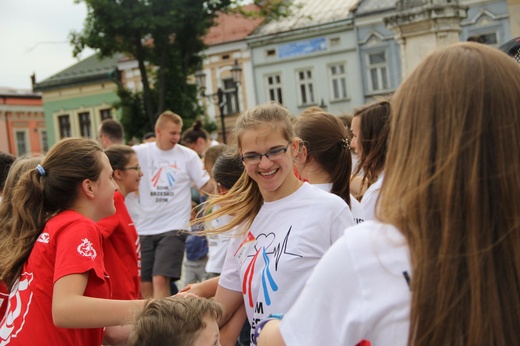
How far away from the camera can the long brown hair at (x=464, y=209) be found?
1.61 meters

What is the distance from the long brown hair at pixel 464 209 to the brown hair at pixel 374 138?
9.20 feet

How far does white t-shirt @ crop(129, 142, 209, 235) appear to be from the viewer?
9109mm

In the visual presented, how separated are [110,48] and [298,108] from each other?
14.8m

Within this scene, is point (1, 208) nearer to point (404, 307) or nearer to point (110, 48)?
point (404, 307)

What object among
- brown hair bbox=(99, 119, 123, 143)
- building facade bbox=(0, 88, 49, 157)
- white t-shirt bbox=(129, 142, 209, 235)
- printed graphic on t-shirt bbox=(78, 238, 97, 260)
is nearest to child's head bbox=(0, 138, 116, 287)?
printed graphic on t-shirt bbox=(78, 238, 97, 260)

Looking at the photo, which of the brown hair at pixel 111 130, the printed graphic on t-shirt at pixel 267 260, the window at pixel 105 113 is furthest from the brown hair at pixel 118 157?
the window at pixel 105 113

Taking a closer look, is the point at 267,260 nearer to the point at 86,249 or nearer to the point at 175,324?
the point at 175,324

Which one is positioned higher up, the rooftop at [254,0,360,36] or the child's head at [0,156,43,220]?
the rooftop at [254,0,360,36]

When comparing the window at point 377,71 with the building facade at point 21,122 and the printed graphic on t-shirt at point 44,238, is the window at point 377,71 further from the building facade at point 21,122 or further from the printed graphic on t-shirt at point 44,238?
the printed graphic on t-shirt at point 44,238

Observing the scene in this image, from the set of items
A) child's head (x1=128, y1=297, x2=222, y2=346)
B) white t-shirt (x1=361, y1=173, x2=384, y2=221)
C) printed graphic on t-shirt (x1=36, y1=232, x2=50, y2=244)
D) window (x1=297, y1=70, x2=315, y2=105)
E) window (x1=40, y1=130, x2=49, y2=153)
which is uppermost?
window (x1=297, y1=70, x2=315, y2=105)

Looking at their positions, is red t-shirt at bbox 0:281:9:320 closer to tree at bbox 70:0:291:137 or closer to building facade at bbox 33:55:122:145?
tree at bbox 70:0:291:137

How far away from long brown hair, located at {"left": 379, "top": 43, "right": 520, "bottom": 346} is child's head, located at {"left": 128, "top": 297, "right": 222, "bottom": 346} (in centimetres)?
142

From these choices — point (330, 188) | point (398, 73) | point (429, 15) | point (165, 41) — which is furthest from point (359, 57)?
point (330, 188)

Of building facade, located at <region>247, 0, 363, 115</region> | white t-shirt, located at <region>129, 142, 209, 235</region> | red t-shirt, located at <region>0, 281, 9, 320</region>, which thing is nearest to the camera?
red t-shirt, located at <region>0, 281, 9, 320</region>
